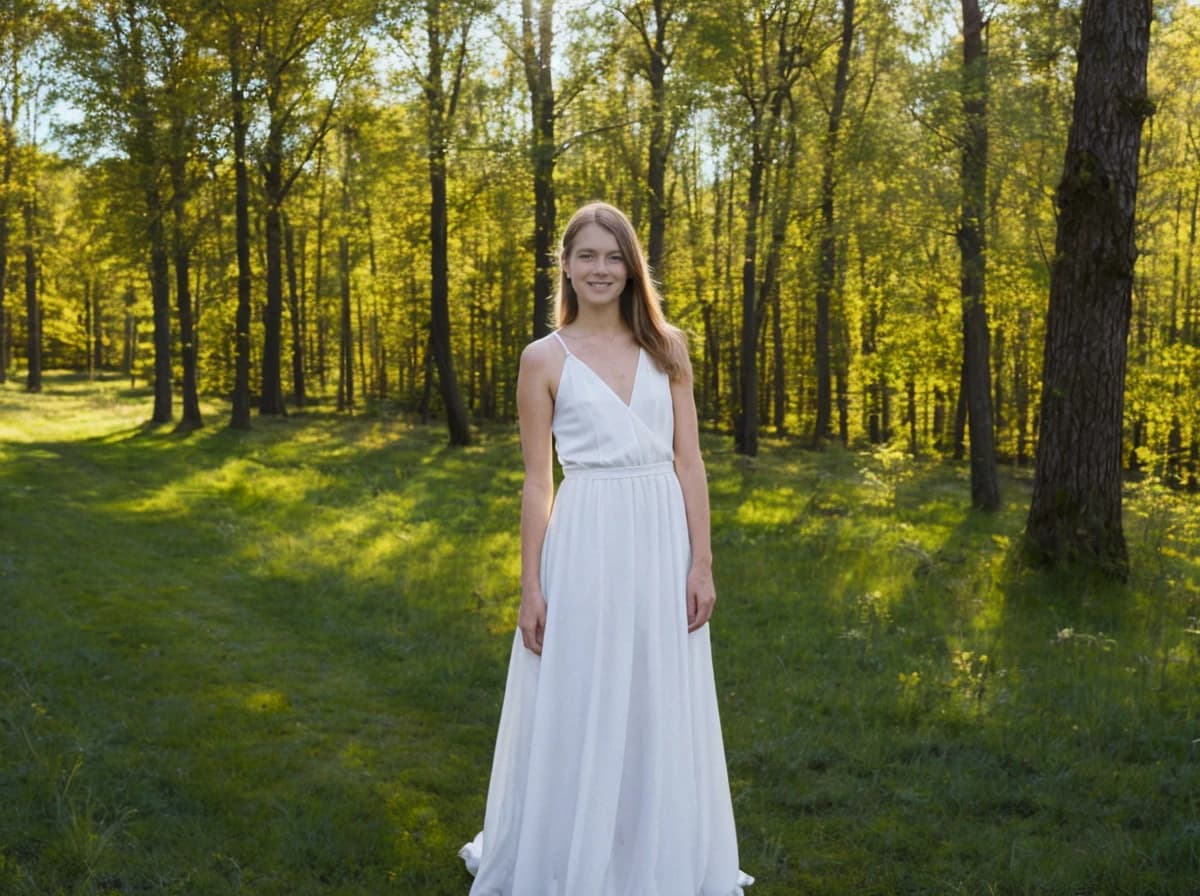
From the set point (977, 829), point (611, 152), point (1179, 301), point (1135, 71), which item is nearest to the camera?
point (977, 829)

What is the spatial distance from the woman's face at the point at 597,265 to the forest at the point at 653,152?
37.0 feet

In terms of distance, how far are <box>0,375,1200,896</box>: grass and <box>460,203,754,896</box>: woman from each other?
0.80 m

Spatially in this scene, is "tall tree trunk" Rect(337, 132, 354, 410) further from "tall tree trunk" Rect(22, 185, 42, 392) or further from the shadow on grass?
the shadow on grass

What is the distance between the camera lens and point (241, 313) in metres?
28.6

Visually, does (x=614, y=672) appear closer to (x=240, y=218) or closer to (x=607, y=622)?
(x=607, y=622)

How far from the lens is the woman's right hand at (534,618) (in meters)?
4.22

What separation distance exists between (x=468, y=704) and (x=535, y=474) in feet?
11.7

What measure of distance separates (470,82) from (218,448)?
385 inches

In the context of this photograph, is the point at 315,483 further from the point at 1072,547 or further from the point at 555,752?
the point at 555,752

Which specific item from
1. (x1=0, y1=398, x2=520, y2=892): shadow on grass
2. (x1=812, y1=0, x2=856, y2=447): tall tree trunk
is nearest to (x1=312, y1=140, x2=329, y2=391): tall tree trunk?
(x1=812, y1=0, x2=856, y2=447): tall tree trunk

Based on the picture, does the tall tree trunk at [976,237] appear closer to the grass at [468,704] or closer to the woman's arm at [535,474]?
the grass at [468,704]

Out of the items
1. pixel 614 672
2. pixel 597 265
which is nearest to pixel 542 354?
pixel 597 265

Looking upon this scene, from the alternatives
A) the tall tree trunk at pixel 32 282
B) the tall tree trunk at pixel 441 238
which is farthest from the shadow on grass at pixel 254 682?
the tall tree trunk at pixel 32 282

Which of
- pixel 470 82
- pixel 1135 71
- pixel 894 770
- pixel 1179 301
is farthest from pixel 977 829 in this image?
pixel 1179 301
